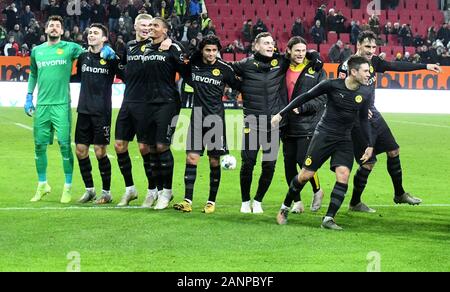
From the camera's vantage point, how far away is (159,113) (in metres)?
11.2

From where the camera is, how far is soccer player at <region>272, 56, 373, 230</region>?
33.1 feet

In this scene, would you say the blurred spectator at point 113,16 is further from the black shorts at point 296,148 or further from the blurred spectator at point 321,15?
the black shorts at point 296,148

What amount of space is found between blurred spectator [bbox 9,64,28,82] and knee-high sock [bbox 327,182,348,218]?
2173 centimetres

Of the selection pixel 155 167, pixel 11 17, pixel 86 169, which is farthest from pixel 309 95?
pixel 11 17

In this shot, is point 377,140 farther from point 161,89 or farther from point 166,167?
point 161,89

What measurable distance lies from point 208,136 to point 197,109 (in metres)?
0.34

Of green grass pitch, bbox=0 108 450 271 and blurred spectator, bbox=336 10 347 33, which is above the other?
blurred spectator, bbox=336 10 347 33

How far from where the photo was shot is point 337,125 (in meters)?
10.2

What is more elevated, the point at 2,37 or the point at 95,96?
the point at 95,96

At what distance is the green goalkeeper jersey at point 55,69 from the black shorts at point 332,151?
11.2 feet

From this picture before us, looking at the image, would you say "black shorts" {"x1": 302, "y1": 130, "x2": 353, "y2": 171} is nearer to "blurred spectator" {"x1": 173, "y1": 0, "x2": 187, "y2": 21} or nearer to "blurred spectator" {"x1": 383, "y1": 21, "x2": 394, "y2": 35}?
"blurred spectator" {"x1": 173, "y1": 0, "x2": 187, "y2": 21}

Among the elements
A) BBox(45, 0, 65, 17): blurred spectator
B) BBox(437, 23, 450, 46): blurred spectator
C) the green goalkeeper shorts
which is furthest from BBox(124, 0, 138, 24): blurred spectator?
the green goalkeeper shorts

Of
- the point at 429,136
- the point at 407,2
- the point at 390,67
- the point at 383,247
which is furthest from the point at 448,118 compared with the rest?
the point at 383,247
